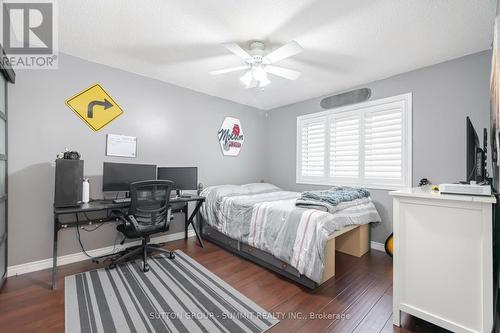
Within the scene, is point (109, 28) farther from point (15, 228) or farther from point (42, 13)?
point (15, 228)

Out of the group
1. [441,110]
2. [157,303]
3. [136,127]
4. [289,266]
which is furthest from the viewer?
[136,127]

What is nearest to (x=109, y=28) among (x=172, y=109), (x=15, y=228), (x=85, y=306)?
(x=172, y=109)

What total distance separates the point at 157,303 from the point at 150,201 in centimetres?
108

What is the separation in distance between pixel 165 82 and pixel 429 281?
3812 millimetres

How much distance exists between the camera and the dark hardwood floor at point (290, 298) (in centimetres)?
164

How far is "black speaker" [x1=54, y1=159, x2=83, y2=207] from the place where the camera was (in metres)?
2.25

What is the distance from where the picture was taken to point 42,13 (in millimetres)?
1918

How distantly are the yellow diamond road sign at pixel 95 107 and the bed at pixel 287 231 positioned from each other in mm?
1715

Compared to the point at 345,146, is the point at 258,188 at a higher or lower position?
lower

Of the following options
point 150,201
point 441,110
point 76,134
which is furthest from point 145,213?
point 441,110

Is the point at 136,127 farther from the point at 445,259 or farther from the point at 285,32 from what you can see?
the point at 445,259

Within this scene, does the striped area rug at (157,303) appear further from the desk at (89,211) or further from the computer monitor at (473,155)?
the computer monitor at (473,155)

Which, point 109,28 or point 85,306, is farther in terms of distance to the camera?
point 109,28

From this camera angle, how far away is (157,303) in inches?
73.7
